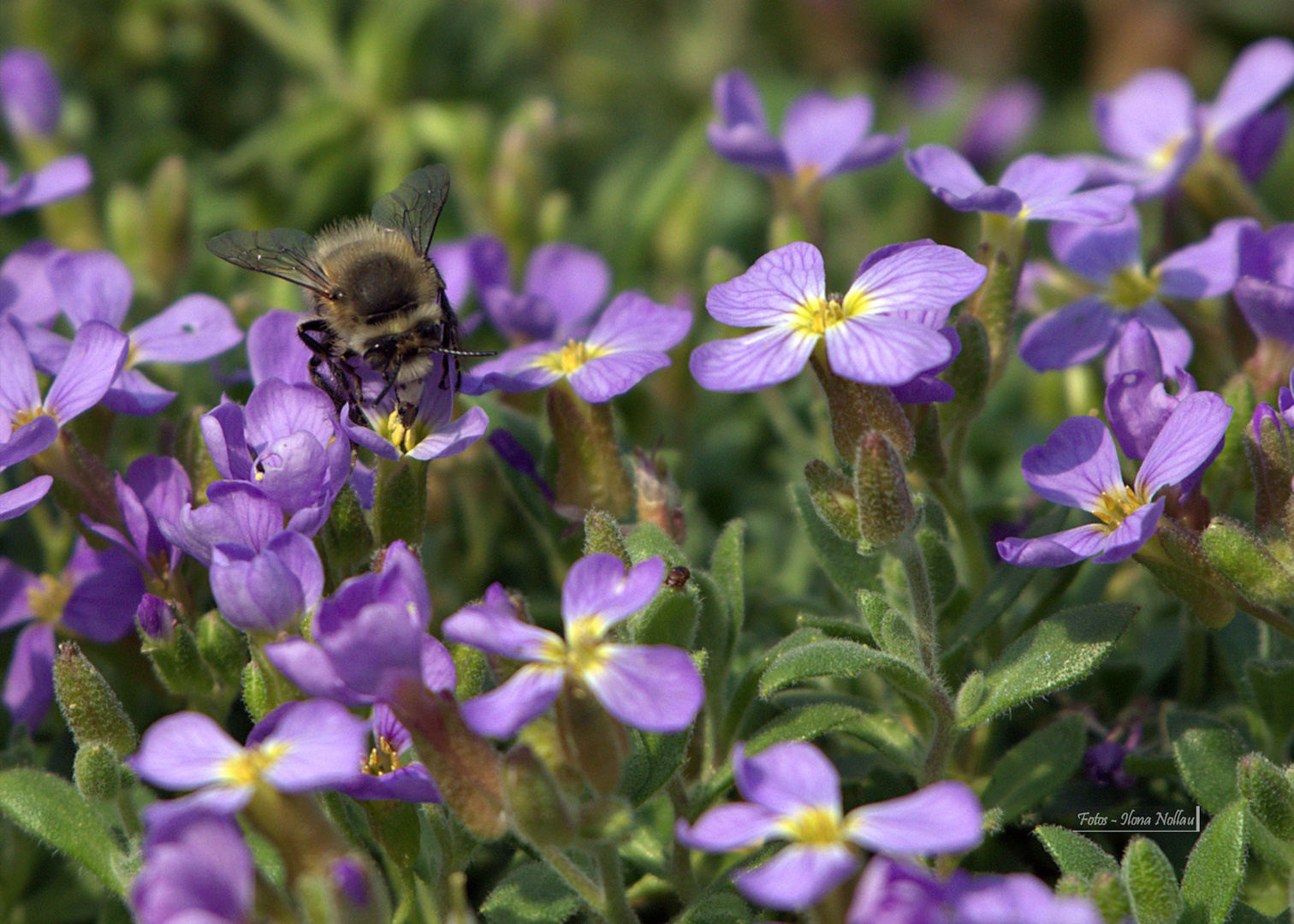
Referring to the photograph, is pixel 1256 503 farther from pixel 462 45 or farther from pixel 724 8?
pixel 724 8

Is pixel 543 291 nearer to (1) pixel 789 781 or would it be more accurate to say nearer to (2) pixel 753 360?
(2) pixel 753 360

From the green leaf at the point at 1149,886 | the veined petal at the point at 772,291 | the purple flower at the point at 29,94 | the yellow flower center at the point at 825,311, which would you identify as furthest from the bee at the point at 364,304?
the purple flower at the point at 29,94

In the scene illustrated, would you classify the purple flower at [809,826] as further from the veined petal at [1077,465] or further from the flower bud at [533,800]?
the veined petal at [1077,465]

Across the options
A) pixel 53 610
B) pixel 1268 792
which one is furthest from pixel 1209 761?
A: pixel 53 610

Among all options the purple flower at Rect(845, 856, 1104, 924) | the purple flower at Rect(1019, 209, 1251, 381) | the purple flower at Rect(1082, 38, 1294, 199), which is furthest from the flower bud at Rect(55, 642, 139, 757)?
the purple flower at Rect(1082, 38, 1294, 199)

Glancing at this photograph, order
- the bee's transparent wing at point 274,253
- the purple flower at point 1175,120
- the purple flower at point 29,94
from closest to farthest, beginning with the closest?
the bee's transparent wing at point 274,253 < the purple flower at point 1175,120 < the purple flower at point 29,94

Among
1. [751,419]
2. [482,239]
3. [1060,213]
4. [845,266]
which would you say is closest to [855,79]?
[845,266]
